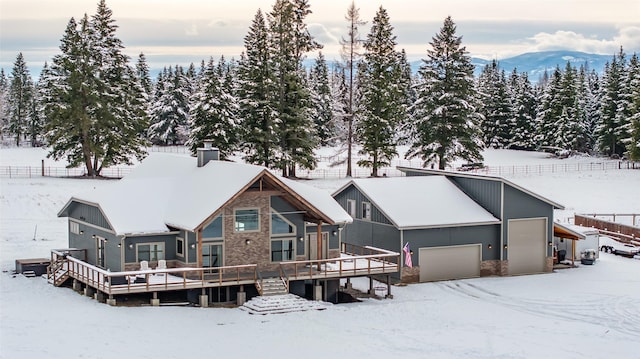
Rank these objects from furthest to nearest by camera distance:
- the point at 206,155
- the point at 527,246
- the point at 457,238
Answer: the point at 527,246 → the point at 457,238 → the point at 206,155

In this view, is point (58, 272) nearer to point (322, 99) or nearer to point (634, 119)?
point (634, 119)

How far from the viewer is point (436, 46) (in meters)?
60.8

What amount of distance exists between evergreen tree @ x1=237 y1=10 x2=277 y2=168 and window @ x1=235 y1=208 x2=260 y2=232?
24592 mm

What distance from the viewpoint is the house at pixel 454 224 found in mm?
36000

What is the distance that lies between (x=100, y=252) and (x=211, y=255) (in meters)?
4.81

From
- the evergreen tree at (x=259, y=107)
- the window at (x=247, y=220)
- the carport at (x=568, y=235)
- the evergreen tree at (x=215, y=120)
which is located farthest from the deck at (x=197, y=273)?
the evergreen tree at (x=215, y=120)

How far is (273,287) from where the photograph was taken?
30.8 metres

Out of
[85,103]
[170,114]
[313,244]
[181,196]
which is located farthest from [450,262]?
[170,114]

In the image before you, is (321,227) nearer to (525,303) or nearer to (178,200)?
(178,200)

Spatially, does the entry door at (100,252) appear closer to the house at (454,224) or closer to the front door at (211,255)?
the front door at (211,255)

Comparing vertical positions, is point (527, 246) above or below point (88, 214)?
below

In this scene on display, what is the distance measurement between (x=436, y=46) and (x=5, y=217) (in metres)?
31.9

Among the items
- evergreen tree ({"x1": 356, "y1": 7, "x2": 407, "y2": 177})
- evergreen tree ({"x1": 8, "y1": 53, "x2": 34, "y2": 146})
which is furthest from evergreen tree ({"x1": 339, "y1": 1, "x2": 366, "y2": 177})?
evergreen tree ({"x1": 8, "y1": 53, "x2": 34, "y2": 146})

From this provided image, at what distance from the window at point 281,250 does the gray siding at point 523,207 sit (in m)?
Answer: 10.5
